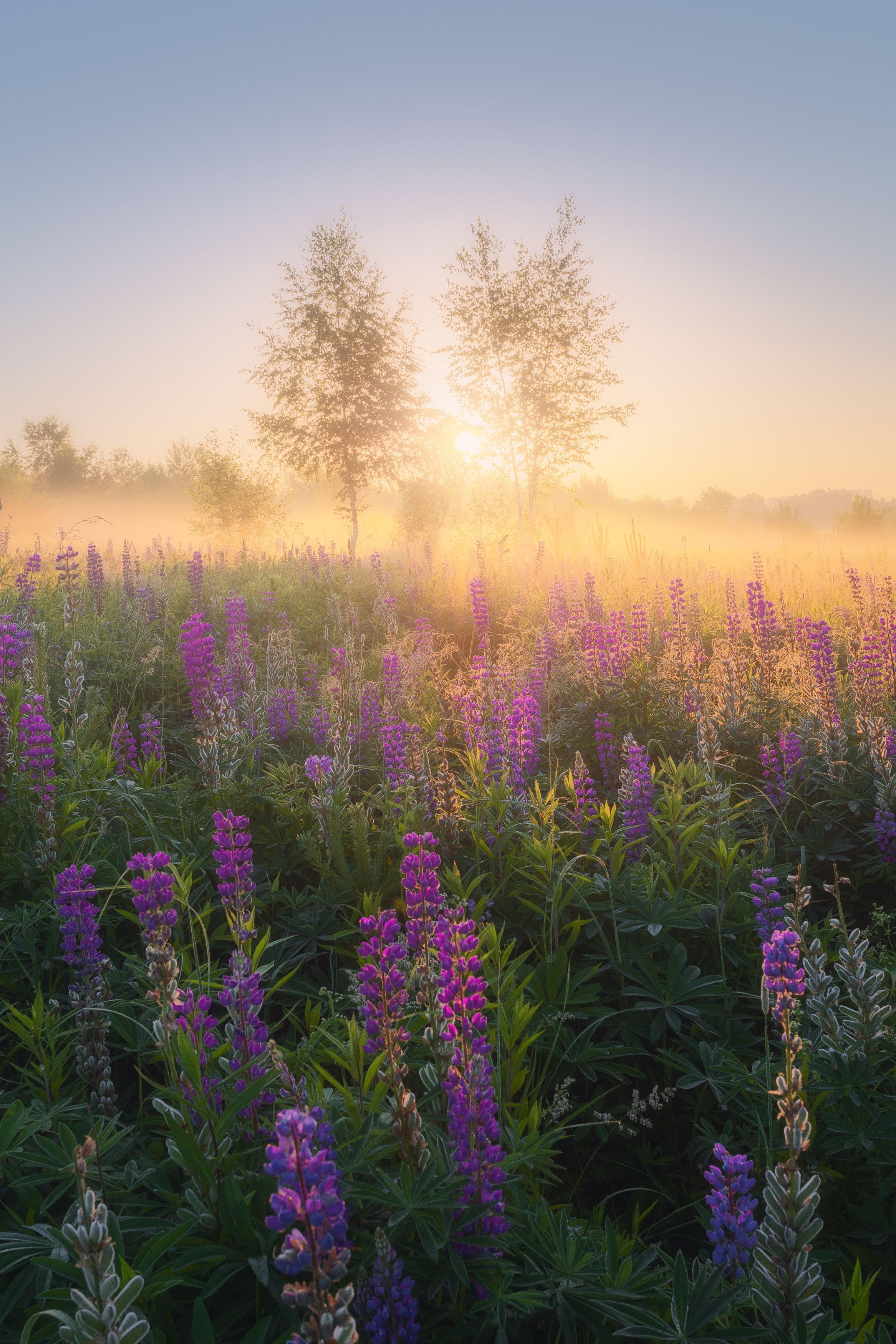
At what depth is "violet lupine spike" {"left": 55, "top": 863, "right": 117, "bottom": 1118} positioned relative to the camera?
77.6 inches

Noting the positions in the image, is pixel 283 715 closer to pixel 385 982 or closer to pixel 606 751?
pixel 606 751

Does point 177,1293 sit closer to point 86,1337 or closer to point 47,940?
point 86,1337

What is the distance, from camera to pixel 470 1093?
1291mm

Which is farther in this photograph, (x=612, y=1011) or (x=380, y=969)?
(x=612, y=1011)

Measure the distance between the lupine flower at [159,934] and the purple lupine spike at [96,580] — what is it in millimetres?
6788

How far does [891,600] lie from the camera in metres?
7.18

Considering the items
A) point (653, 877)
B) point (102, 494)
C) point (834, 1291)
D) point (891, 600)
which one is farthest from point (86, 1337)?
point (102, 494)

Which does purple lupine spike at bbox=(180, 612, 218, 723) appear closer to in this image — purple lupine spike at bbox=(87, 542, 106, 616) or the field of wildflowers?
the field of wildflowers

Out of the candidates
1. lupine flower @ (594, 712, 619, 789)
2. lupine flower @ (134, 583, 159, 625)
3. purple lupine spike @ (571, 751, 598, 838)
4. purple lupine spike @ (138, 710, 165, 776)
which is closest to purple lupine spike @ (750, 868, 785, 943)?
purple lupine spike @ (571, 751, 598, 838)

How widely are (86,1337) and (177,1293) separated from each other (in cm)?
54

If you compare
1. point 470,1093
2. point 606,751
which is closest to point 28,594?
point 606,751

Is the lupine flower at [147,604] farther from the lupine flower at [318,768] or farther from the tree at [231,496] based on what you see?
the tree at [231,496]

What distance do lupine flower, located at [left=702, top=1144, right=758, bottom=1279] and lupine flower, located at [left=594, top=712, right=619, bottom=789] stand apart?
9.61ft

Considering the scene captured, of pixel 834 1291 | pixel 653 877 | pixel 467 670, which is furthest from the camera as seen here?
pixel 467 670
